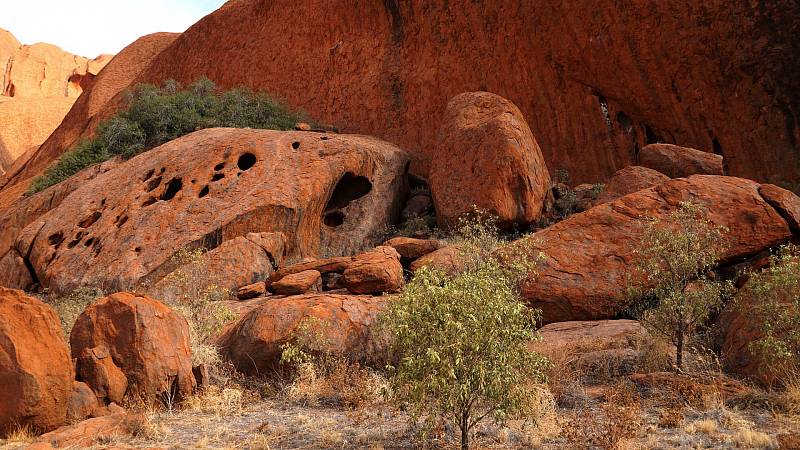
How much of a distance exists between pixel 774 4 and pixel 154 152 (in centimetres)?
1176

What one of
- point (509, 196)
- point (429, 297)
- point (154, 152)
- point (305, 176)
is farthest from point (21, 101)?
point (429, 297)

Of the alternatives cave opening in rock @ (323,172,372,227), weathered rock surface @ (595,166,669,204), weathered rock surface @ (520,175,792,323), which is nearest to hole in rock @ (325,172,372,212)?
cave opening in rock @ (323,172,372,227)

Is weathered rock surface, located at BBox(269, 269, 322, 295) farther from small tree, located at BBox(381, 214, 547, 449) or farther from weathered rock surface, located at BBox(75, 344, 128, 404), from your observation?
small tree, located at BBox(381, 214, 547, 449)

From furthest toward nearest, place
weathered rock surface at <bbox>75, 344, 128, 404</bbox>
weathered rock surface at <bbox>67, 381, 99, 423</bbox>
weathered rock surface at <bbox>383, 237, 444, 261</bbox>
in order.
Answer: weathered rock surface at <bbox>383, 237, 444, 261</bbox> → weathered rock surface at <bbox>75, 344, 128, 404</bbox> → weathered rock surface at <bbox>67, 381, 99, 423</bbox>

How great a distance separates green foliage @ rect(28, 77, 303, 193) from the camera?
17234mm

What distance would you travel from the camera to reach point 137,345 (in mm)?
6293

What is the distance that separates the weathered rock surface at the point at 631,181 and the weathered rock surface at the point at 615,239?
3.77 ft

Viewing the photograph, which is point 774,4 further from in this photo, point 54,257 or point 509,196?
point 54,257

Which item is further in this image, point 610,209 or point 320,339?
point 610,209

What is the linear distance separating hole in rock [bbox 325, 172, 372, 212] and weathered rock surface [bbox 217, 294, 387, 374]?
210 inches

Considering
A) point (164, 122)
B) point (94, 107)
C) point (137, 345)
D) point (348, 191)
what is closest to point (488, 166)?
point (348, 191)

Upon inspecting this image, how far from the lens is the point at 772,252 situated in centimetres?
830

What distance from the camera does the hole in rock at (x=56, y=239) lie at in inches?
477

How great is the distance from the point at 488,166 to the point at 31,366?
756 cm
